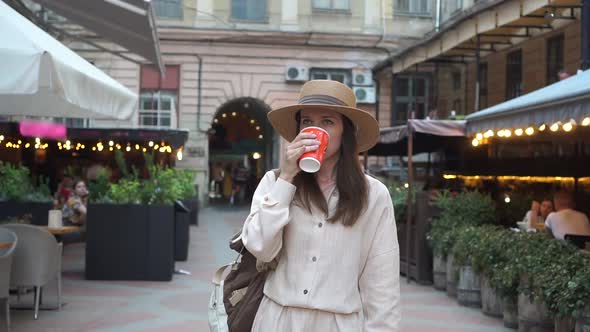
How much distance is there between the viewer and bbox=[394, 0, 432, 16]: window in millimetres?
33469

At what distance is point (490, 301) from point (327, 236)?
660 cm

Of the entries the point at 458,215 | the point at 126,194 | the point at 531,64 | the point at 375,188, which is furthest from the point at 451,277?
the point at 531,64

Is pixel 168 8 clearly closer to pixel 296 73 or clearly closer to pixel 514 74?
pixel 296 73

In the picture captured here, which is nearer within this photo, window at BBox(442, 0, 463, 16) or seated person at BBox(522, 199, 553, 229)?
seated person at BBox(522, 199, 553, 229)

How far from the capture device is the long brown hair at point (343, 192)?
314 centimetres

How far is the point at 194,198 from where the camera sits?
2247 centimetres

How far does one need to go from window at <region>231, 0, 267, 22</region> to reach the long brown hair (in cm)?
3017

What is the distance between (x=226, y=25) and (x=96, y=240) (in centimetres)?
2222

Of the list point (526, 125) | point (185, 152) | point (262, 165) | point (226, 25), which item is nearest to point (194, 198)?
point (185, 152)

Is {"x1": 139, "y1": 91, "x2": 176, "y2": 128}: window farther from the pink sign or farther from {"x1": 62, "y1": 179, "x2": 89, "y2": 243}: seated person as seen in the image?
{"x1": 62, "y1": 179, "x2": 89, "y2": 243}: seated person

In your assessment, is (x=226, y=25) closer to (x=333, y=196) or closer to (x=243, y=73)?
(x=243, y=73)

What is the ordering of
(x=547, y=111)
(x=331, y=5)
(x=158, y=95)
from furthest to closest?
(x=331, y=5) < (x=158, y=95) < (x=547, y=111)

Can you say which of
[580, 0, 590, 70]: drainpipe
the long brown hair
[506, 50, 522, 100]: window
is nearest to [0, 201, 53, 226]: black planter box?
[580, 0, 590, 70]: drainpipe

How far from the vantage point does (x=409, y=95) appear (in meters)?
33.3
